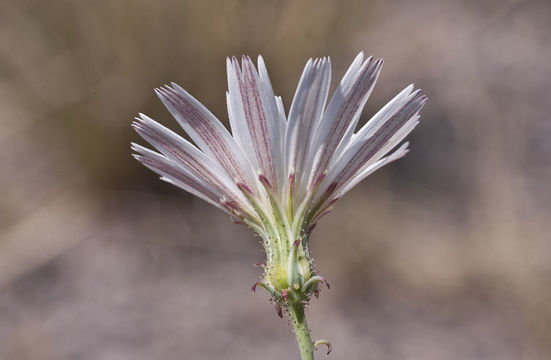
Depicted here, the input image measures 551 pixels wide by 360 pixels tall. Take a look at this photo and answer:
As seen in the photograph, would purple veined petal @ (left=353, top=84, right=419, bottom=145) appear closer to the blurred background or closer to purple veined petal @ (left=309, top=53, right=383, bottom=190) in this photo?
purple veined petal @ (left=309, top=53, right=383, bottom=190)

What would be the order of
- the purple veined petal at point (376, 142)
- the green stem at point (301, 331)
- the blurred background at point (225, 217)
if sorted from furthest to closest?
1. the blurred background at point (225, 217)
2. the purple veined petal at point (376, 142)
3. the green stem at point (301, 331)

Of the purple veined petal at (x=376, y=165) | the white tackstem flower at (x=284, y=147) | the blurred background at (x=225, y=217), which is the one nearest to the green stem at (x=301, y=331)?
the white tackstem flower at (x=284, y=147)

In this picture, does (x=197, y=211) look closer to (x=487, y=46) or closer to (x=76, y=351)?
(x=76, y=351)

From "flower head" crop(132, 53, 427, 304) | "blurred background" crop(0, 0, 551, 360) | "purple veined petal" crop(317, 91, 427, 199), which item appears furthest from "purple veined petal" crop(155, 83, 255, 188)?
"blurred background" crop(0, 0, 551, 360)

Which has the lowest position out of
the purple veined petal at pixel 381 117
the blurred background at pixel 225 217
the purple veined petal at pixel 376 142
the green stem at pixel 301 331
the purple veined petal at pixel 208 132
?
the green stem at pixel 301 331

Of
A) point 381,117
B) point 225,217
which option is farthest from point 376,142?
point 225,217

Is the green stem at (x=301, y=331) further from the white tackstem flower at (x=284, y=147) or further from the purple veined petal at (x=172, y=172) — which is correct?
the purple veined petal at (x=172, y=172)

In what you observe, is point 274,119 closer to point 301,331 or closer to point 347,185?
point 347,185

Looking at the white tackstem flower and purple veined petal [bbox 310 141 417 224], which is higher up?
the white tackstem flower

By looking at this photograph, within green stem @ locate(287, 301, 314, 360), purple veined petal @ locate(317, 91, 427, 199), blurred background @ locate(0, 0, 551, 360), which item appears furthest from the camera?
blurred background @ locate(0, 0, 551, 360)
